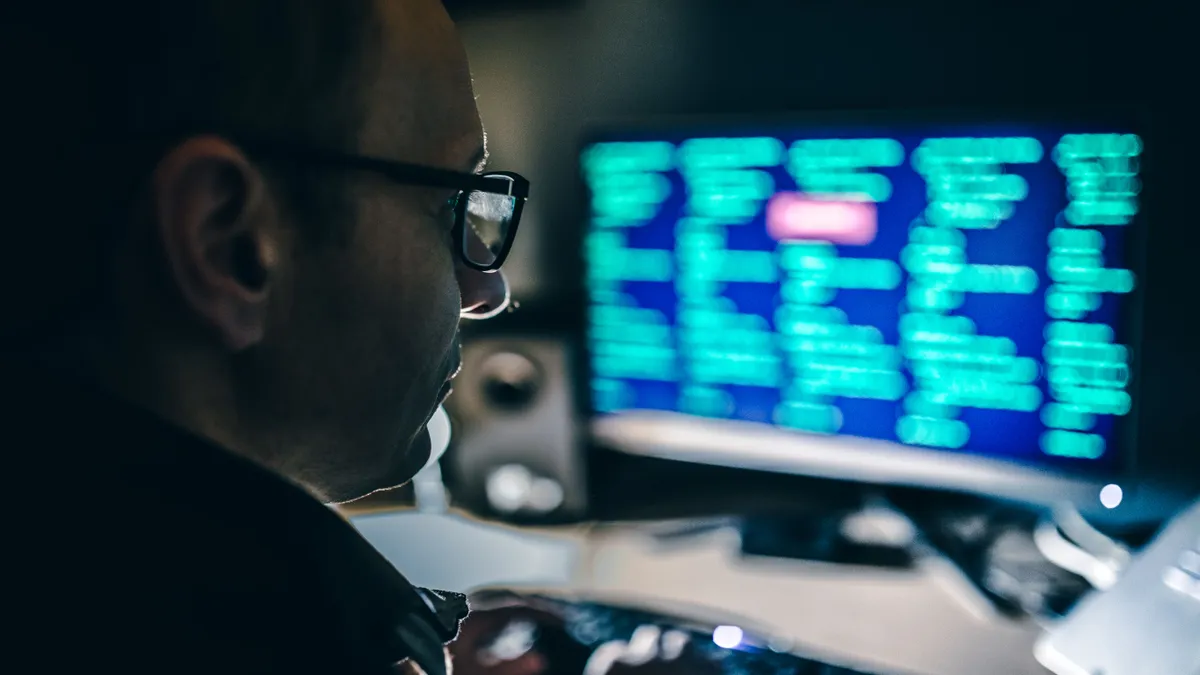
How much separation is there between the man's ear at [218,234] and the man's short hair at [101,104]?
0.02m

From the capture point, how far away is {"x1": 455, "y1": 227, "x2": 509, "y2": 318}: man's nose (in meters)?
0.72

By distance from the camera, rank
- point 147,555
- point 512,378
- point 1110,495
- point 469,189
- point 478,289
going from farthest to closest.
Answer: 1. point 512,378
2. point 1110,495
3. point 478,289
4. point 469,189
5. point 147,555

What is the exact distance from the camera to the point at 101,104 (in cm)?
46

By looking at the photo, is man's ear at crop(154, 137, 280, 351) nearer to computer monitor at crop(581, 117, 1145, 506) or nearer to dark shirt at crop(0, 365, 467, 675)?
dark shirt at crop(0, 365, 467, 675)

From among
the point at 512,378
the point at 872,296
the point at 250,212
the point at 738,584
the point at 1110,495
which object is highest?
the point at 250,212

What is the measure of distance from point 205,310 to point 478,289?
28cm

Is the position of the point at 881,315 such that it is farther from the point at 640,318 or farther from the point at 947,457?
the point at 640,318

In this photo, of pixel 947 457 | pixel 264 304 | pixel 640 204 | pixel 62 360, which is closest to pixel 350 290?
pixel 264 304

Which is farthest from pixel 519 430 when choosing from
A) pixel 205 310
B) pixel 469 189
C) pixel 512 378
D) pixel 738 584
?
pixel 205 310

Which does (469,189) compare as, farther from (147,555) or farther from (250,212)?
(147,555)

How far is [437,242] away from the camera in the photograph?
2.06 ft

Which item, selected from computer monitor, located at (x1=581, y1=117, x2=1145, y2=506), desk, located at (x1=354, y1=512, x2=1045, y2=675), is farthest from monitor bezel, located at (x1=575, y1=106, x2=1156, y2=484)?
desk, located at (x1=354, y1=512, x2=1045, y2=675)

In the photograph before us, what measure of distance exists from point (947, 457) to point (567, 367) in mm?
498

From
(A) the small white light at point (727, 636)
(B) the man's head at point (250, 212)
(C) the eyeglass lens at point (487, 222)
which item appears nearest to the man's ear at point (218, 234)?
(B) the man's head at point (250, 212)
